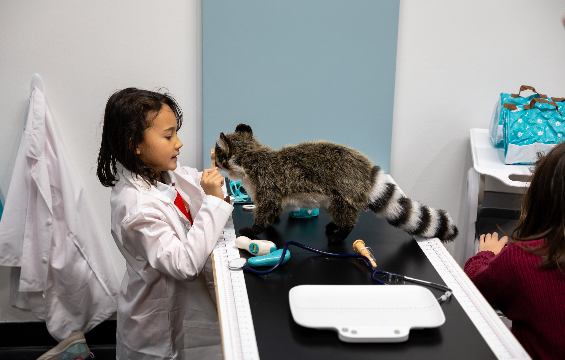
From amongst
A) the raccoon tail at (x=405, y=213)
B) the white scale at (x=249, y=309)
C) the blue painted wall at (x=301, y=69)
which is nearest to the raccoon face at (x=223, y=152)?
the white scale at (x=249, y=309)

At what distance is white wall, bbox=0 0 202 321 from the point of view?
1.81 metres

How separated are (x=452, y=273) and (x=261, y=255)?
0.51m

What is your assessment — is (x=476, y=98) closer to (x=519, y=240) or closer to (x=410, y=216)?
(x=410, y=216)

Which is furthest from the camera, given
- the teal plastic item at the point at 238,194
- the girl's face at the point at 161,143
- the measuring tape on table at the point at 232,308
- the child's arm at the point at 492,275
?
the teal plastic item at the point at 238,194

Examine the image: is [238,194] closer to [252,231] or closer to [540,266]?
[252,231]

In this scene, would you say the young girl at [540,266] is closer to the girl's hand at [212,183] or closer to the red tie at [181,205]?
the girl's hand at [212,183]

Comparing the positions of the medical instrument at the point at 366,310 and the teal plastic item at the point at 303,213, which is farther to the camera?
the teal plastic item at the point at 303,213

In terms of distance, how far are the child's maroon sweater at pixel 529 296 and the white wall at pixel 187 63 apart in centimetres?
106

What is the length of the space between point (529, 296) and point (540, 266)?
8cm

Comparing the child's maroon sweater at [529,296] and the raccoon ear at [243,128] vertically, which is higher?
the raccoon ear at [243,128]

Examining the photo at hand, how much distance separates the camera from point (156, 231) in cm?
120

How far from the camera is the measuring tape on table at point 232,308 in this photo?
878 millimetres

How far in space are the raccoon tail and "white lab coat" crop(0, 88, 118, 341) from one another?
1.26m

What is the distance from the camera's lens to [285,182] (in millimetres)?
1313
